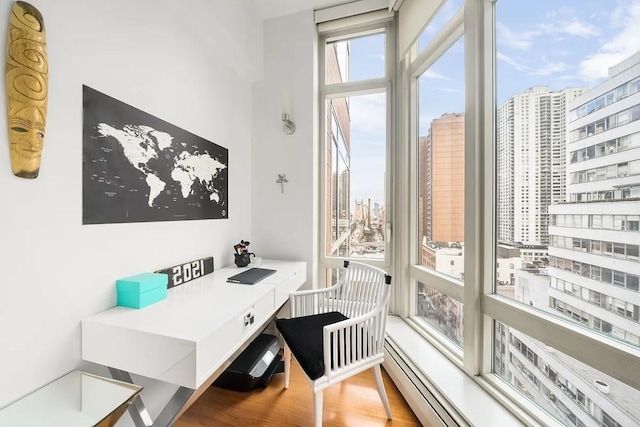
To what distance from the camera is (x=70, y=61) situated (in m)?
1.03

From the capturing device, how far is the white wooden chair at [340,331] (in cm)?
132

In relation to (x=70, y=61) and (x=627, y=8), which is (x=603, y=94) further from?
(x=70, y=61)

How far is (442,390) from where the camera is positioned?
142cm

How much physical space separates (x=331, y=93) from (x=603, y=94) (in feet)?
6.70

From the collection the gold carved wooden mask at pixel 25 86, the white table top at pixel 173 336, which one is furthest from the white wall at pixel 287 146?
the gold carved wooden mask at pixel 25 86

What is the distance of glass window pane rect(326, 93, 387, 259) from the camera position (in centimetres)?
250

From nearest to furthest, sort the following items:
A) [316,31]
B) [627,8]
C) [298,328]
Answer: [627,8], [298,328], [316,31]

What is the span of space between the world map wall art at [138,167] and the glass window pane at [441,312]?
1913mm

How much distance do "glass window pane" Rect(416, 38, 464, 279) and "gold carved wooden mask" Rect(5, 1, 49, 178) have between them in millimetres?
2139

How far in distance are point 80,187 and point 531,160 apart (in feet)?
7.00

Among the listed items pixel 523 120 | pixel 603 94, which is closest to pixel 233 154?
pixel 523 120

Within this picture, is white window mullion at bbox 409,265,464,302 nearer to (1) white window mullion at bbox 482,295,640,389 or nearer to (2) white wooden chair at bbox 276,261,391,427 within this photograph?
(1) white window mullion at bbox 482,295,640,389

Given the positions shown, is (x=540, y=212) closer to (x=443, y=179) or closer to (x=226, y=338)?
(x=443, y=179)

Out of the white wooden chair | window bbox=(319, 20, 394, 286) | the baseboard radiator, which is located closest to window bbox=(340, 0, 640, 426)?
the baseboard radiator
